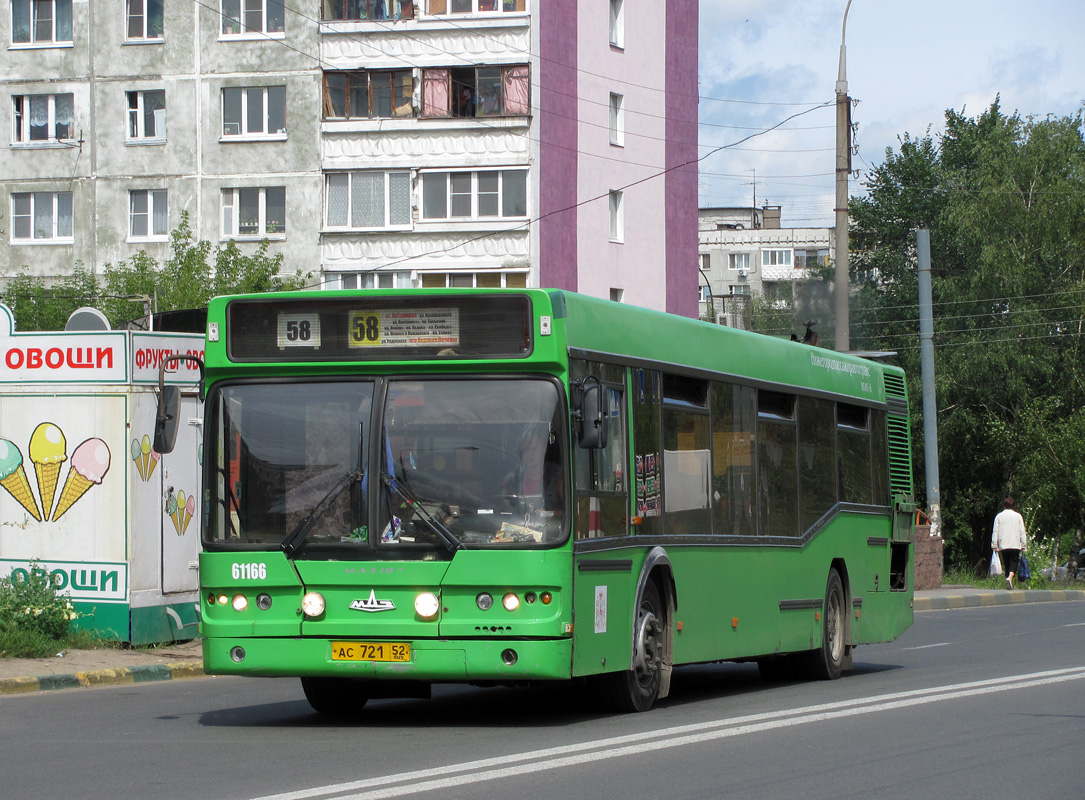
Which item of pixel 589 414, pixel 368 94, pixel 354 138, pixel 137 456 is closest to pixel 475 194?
pixel 354 138

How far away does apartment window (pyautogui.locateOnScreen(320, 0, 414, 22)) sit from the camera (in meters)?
47.3

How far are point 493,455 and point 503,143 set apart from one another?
37.4 metres

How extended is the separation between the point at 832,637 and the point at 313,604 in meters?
6.69

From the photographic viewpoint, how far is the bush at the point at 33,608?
1491 centimetres

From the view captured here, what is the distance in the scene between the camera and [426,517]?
993 cm

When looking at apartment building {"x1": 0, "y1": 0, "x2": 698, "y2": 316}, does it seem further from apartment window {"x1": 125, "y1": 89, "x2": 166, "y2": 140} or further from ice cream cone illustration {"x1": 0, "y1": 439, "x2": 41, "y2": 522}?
ice cream cone illustration {"x1": 0, "y1": 439, "x2": 41, "y2": 522}

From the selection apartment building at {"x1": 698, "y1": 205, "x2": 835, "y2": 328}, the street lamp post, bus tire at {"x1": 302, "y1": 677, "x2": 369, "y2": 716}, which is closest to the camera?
bus tire at {"x1": 302, "y1": 677, "x2": 369, "y2": 716}

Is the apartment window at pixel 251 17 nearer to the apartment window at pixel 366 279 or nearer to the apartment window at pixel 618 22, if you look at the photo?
the apartment window at pixel 366 279

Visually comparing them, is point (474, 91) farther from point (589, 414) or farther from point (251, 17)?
point (589, 414)

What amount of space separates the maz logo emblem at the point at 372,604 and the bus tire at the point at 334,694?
1.44 m

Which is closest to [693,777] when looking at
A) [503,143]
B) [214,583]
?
[214,583]

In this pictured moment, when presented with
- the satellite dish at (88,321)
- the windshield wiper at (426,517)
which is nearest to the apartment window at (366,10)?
the satellite dish at (88,321)

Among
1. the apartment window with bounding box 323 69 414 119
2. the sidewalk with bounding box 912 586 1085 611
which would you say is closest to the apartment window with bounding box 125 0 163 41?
the apartment window with bounding box 323 69 414 119

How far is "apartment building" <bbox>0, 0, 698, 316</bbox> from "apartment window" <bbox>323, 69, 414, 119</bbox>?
0.06 meters
